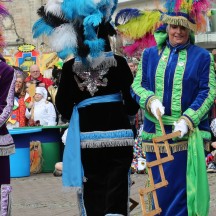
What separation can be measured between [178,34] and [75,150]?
1.22 m

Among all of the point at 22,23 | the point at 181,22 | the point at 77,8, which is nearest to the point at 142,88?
the point at 181,22

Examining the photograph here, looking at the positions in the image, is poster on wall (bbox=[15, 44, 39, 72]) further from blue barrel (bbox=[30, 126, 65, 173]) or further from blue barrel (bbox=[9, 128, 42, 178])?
blue barrel (bbox=[9, 128, 42, 178])

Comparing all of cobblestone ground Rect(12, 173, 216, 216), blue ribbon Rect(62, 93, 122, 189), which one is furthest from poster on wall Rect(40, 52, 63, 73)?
blue ribbon Rect(62, 93, 122, 189)

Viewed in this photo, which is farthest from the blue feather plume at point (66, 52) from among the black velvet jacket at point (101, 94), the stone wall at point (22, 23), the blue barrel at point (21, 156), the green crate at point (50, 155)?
the stone wall at point (22, 23)

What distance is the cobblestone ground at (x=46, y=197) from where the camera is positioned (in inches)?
Result: 306

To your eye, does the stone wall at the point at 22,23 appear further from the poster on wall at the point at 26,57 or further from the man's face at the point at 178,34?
the man's face at the point at 178,34

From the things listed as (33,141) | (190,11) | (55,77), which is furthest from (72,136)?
(55,77)

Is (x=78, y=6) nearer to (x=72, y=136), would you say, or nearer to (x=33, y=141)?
(x=72, y=136)

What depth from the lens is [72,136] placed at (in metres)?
5.82

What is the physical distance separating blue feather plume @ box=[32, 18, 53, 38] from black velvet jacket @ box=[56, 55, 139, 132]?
0.97 ft

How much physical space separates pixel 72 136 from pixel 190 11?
1.37m

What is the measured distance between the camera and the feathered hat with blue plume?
18.4ft

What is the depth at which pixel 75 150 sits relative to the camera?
5.77 metres

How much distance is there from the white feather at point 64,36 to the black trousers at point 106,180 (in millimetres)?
854
